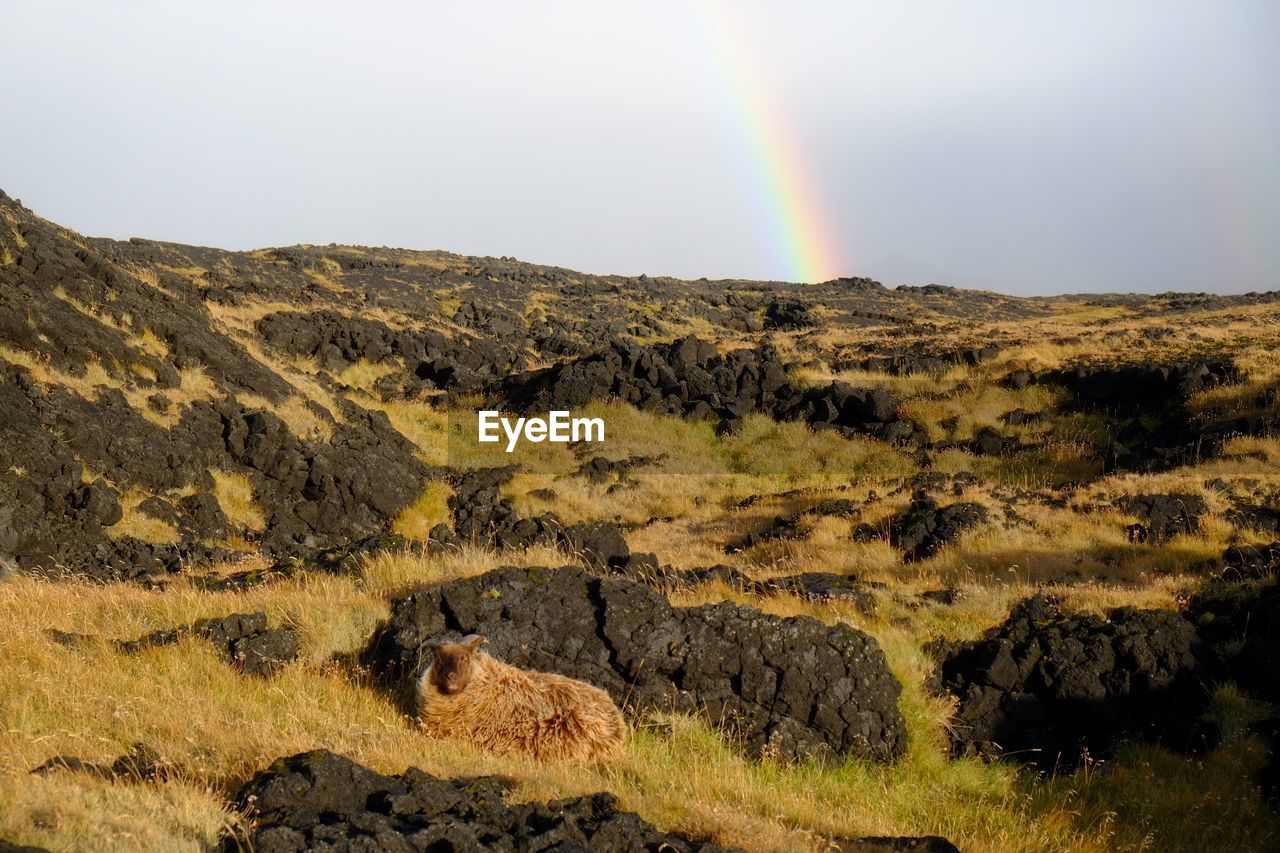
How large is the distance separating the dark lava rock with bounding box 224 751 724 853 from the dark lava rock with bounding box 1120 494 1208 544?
41.7 feet

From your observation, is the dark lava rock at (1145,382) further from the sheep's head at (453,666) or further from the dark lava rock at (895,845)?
the sheep's head at (453,666)

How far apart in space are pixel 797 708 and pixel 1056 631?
3.24m

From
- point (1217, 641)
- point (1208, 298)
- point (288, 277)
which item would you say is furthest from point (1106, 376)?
point (1208, 298)

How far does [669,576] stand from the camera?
443 inches

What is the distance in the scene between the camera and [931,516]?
1596 cm

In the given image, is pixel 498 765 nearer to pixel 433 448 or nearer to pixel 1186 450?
pixel 1186 450

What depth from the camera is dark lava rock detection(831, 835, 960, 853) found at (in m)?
4.66

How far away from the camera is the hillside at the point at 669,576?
5348mm

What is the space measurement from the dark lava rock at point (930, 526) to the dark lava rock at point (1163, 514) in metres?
2.47

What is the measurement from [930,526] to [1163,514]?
3.81m

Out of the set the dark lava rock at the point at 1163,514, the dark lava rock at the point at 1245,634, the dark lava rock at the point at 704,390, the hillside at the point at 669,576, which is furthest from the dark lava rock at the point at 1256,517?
the dark lava rock at the point at 704,390

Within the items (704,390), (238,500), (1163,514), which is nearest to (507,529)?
(238,500)

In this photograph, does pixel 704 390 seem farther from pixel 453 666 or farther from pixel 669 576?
pixel 453 666

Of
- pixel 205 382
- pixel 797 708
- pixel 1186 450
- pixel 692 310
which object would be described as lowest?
pixel 797 708
